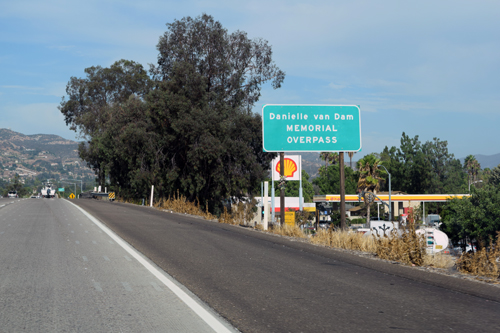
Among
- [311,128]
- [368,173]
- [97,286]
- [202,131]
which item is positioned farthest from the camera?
[368,173]

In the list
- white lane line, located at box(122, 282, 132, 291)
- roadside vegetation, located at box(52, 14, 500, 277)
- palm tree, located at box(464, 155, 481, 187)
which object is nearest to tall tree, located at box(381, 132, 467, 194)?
palm tree, located at box(464, 155, 481, 187)

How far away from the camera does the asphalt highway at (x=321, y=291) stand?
5.71 m

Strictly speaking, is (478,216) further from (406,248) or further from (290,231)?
(406,248)

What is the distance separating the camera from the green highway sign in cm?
2020

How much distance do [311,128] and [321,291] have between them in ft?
44.8

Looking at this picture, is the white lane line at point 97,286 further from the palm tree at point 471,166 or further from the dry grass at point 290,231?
the palm tree at point 471,166

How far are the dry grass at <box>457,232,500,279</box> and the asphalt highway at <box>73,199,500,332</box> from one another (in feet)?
3.42

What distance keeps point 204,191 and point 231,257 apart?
2800 cm

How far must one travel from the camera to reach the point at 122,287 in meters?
7.58

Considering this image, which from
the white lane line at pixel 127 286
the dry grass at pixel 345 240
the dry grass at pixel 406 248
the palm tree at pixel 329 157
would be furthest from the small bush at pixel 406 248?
the palm tree at pixel 329 157

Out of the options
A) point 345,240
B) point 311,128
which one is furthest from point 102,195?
point 345,240

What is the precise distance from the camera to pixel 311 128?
810 inches

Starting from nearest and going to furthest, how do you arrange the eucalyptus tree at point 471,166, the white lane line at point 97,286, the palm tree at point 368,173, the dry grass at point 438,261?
1. the white lane line at point 97,286
2. the dry grass at point 438,261
3. the palm tree at point 368,173
4. the eucalyptus tree at point 471,166

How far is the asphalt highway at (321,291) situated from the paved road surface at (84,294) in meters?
0.56
